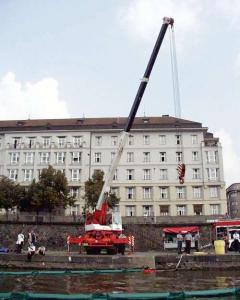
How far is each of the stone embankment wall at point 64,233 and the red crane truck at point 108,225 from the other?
19477 mm

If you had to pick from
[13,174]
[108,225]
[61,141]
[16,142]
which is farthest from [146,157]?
[108,225]

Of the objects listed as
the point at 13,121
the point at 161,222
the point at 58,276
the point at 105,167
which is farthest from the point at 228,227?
the point at 13,121

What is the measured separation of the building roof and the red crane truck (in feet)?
128

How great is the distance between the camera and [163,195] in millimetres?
67750

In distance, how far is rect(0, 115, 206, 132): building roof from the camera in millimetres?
71250

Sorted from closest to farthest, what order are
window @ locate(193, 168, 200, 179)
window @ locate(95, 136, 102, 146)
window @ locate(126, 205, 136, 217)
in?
window @ locate(126, 205, 136, 217) → window @ locate(193, 168, 200, 179) → window @ locate(95, 136, 102, 146)

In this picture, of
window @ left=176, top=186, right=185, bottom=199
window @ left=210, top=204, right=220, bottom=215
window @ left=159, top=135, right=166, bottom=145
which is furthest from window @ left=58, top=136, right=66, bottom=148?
window @ left=210, top=204, right=220, bottom=215

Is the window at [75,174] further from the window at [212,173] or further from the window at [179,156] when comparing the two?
the window at [212,173]

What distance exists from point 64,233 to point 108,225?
22184mm

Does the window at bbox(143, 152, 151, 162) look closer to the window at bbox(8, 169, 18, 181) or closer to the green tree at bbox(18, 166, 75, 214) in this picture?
the green tree at bbox(18, 166, 75, 214)

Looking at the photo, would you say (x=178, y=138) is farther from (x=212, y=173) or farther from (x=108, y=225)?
(x=108, y=225)

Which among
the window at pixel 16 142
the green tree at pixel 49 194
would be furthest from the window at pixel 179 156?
the window at pixel 16 142

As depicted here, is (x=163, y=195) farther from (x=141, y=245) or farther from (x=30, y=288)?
(x=30, y=288)

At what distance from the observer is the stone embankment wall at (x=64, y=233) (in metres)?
48.5
